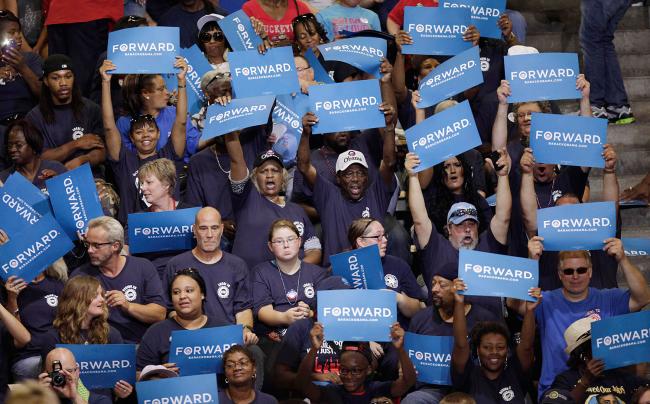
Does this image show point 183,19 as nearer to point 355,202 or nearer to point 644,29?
point 355,202

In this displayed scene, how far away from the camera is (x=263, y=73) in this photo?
9.44 metres

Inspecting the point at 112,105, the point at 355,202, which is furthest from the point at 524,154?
the point at 112,105

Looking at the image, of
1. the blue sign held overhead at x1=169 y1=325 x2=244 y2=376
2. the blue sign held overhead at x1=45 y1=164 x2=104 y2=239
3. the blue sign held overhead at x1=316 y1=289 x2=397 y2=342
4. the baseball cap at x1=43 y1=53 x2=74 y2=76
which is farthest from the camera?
the baseball cap at x1=43 y1=53 x2=74 y2=76

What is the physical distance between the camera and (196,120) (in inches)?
391

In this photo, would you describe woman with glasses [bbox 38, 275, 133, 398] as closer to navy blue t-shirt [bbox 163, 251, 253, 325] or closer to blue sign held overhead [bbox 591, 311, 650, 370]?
navy blue t-shirt [bbox 163, 251, 253, 325]

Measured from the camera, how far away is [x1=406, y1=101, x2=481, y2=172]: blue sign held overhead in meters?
8.93

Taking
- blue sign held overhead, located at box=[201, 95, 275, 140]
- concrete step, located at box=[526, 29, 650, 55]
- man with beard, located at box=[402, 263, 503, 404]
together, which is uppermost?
concrete step, located at box=[526, 29, 650, 55]

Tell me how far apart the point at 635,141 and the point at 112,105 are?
433 cm

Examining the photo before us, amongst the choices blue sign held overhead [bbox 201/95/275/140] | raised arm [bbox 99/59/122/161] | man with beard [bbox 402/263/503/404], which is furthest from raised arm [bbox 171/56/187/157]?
man with beard [bbox 402/263/503/404]

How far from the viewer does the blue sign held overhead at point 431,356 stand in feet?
26.8

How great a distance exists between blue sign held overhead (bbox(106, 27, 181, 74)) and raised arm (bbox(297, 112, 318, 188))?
41.3 inches

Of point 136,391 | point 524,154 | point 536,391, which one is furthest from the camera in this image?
point 524,154

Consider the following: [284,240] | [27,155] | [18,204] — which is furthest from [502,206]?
[27,155]

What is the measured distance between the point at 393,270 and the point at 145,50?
8.00 ft
